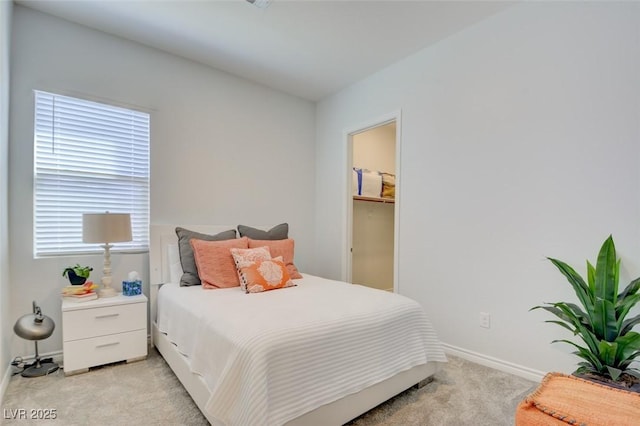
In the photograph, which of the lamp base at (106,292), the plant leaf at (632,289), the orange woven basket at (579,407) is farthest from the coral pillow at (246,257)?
the plant leaf at (632,289)

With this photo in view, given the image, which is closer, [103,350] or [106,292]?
[103,350]

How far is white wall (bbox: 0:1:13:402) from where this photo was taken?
1951 millimetres

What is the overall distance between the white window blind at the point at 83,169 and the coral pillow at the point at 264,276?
119 centimetres

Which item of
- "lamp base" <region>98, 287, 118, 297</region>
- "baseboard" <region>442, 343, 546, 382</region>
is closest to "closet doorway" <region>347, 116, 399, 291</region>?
"baseboard" <region>442, 343, 546, 382</region>

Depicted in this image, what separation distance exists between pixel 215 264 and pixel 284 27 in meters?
2.03

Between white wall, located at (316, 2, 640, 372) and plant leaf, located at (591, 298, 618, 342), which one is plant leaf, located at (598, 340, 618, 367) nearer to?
plant leaf, located at (591, 298, 618, 342)

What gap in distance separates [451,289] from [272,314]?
5.58 feet

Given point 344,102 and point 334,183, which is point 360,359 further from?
point 344,102

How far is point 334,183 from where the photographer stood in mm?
3895

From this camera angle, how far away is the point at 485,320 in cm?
247

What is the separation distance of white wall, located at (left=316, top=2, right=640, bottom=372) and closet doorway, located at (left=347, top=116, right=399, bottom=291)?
1.18m

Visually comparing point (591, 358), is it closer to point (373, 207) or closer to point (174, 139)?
point (373, 207)

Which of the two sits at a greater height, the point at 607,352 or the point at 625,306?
the point at 625,306

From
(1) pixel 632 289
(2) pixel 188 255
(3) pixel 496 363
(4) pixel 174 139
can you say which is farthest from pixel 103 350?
(1) pixel 632 289
